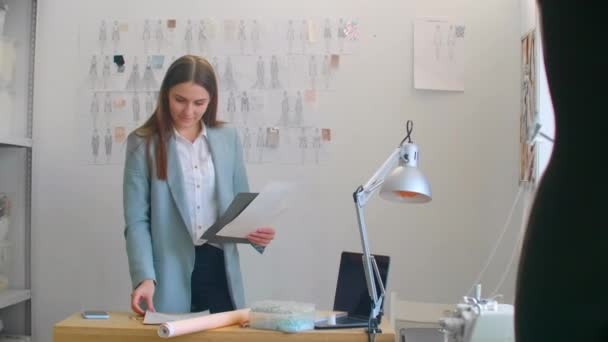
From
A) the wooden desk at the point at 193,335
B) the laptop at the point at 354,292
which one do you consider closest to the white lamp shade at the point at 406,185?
the laptop at the point at 354,292

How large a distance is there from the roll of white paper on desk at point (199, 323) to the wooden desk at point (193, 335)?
0.7 inches

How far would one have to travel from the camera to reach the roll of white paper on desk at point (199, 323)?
62.2 inches

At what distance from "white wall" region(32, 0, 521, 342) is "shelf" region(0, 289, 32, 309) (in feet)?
0.87

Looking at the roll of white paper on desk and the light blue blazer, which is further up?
the light blue blazer

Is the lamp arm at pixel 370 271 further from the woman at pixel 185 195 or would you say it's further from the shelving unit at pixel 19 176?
the shelving unit at pixel 19 176

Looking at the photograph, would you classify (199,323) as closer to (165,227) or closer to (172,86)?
(165,227)

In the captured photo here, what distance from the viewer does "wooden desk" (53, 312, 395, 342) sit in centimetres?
164

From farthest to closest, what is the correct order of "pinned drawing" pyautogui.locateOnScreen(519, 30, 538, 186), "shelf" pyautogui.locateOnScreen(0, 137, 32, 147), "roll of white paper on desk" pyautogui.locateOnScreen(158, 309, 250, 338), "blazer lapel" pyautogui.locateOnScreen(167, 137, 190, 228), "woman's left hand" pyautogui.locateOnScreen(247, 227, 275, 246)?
"shelf" pyautogui.locateOnScreen(0, 137, 32, 147) < "pinned drawing" pyautogui.locateOnScreen(519, 30, 538, 186) < "blazer lapel" pyautogui.locateOnScreen(167, 137, 190, 228) < "woman's left hand" pyautogui.locateOnScreen(247, 227, 275, 246) < "roll of white paper on desk" pyautogui.locateOnScreen(158, 309, 250, 338)

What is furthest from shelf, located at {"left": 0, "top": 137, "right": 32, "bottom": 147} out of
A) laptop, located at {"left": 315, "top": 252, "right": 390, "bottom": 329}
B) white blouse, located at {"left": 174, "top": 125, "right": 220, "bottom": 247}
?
laptop, located at {"left": 315, "top": 252, "right": 390, "bottom": 329}

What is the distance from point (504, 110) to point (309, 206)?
2.92 feet

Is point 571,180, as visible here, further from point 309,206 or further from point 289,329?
point 309,206

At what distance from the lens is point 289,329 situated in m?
1.64

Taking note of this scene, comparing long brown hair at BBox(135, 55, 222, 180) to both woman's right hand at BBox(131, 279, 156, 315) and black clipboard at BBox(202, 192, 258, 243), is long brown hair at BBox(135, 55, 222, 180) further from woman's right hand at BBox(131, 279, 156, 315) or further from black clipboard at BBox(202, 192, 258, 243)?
woman's right hand at BBox(131, 279, 156, 315)

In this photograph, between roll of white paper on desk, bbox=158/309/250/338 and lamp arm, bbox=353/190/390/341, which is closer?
roll of white paper on desk, bbox=158/309/250/338
